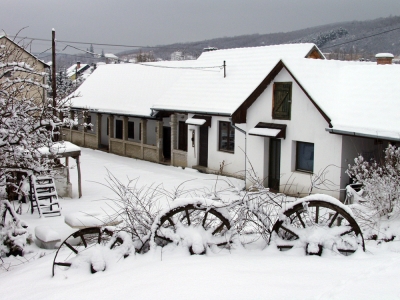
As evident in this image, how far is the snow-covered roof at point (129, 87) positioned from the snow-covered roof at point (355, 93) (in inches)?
418

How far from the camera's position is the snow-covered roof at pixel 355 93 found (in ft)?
45.5

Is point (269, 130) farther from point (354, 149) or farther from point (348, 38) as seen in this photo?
point (348, 38)

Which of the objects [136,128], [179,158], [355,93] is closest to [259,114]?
[355,93]

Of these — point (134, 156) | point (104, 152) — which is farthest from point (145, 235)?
point (104, 152)

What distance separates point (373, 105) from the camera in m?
14.8

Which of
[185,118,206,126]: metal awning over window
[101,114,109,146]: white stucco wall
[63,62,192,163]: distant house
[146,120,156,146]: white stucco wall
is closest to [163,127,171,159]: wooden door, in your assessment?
[63,62,192,163]: distant house

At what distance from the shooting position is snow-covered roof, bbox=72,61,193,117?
1064 inches

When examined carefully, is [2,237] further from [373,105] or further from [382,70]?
[382,70]

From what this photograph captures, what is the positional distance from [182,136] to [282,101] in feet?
27.0

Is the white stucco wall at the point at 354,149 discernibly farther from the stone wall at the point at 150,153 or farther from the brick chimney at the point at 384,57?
the stone wall at the point at 150,153

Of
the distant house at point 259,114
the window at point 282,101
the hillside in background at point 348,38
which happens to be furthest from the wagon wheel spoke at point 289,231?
the hillside in background at point 348,38

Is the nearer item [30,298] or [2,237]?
[30,298]

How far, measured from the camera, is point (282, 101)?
17016mm

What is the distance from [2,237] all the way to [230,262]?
588 cm
